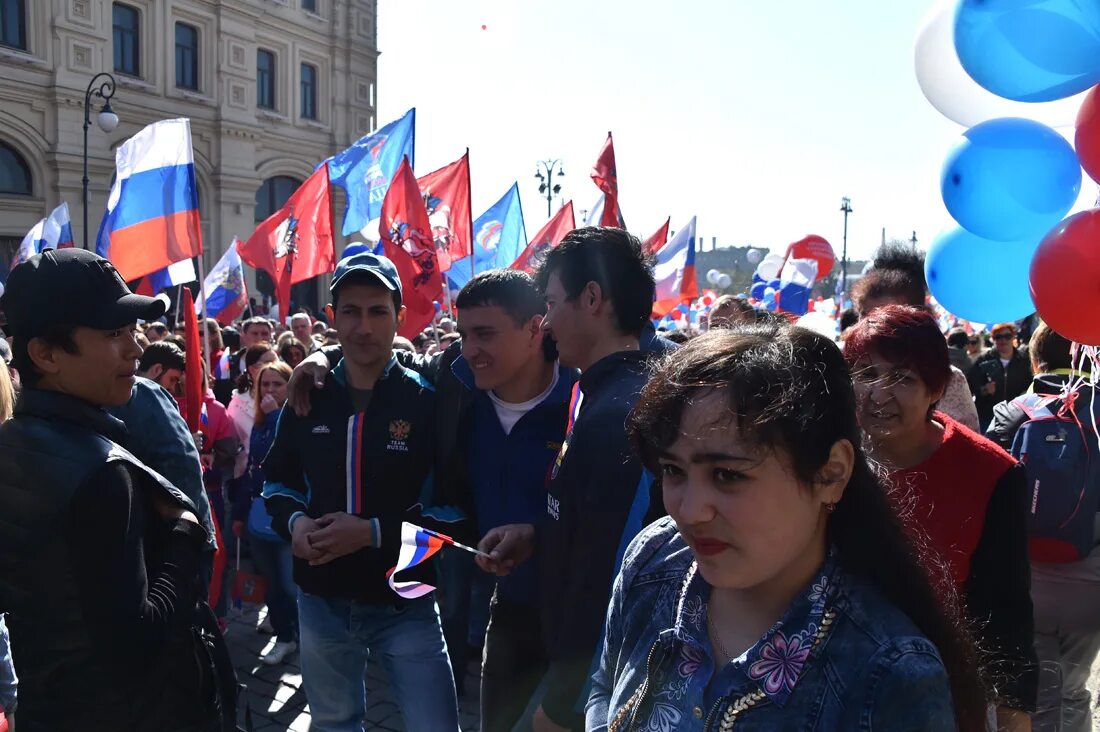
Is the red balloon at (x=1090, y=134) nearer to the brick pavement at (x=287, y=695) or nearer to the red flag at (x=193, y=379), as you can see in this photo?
the brick pavement at (x=287, y=695)

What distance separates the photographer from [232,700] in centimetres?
235

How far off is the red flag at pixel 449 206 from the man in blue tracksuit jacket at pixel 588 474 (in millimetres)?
6422

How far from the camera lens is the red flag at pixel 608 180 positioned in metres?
8.26

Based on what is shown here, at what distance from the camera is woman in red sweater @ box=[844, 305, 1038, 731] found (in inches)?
80.7

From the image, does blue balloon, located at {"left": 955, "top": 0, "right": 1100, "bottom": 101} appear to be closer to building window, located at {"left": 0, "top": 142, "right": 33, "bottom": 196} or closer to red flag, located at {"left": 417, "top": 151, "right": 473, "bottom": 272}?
red flag, located at {"left": 417, "top": 151, "right": 473, "bottom": 272}

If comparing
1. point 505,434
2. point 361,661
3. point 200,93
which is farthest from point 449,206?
point 200,93

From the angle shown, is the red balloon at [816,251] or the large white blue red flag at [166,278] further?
the red balloon at [816,251]

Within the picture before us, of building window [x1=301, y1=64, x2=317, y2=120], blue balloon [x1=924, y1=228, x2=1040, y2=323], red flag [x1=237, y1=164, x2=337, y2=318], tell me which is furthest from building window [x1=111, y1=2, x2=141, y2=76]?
blue balloon [x1=924, y1=228, x2=1040, y2=323]

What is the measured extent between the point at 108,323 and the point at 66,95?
24.0m

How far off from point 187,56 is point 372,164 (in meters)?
20.1

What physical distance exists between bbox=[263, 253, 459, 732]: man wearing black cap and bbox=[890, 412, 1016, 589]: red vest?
1.66 metres

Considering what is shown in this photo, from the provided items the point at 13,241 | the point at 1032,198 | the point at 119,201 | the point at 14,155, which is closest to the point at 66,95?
the point at 14,155

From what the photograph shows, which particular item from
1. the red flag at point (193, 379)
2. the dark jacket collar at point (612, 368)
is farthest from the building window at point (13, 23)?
the dark jacket collar at point (612, 368)

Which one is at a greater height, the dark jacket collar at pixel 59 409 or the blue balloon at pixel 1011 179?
the blue balloon at pixel 1011 179
